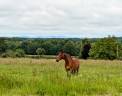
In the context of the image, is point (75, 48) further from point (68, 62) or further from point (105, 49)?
point (68, 62)

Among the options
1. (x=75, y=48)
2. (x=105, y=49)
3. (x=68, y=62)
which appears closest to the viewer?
(x=68, y=62)

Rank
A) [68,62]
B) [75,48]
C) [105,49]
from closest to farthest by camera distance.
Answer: [68,62] < [105,49] < [75,48]

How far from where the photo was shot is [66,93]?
41.6 ft

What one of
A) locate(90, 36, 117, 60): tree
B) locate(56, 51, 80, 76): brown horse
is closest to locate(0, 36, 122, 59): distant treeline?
locate(90, 36, 117, 60): tree

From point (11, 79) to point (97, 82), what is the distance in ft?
10.4

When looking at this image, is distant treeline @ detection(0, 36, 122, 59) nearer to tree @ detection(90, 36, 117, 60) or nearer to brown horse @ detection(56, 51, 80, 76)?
tree @ detection(90, 36, 117, 60)

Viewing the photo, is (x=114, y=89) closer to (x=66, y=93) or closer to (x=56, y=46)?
(x=66, y=93)

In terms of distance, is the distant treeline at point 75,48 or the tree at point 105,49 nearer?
the tree at point 105,49

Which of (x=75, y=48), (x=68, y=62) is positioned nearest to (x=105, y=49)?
(x=75, y=48)

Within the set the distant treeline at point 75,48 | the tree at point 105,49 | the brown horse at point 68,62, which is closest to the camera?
the brown horse at point 68,62

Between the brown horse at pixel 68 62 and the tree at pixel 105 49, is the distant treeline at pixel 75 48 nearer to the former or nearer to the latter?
the tree at pixel 105 49

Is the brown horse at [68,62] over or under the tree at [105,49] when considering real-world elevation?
over

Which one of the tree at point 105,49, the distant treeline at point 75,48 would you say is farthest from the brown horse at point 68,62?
the tree at point 105,49

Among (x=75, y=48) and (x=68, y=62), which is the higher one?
(x=68, y=62)
